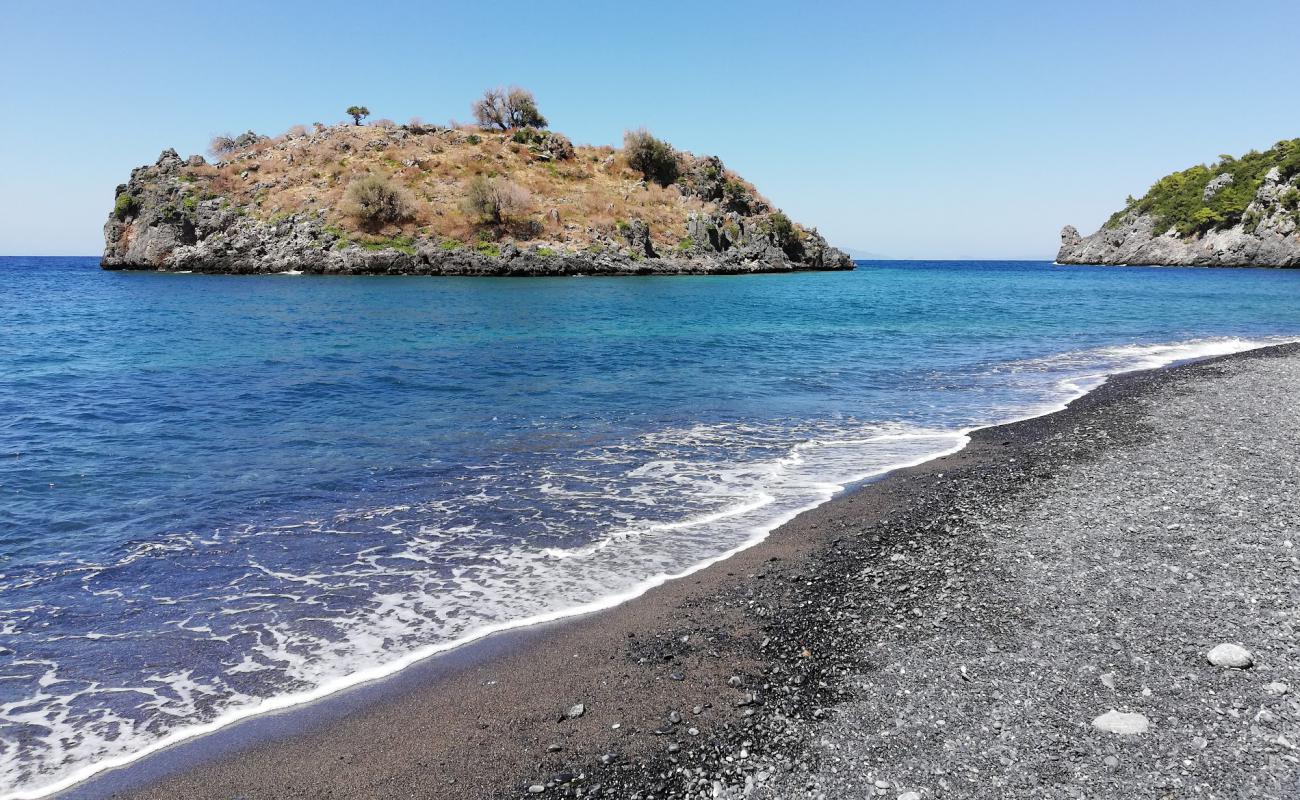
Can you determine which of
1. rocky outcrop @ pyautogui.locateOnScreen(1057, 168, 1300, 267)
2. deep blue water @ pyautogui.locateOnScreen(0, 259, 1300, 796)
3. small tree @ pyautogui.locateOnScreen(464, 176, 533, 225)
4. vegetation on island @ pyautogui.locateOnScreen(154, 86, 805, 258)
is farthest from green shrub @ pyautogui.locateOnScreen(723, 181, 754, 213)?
rocky outcrop @ pyautogui.locateOnScreen(1057, 168, 1300, 267)

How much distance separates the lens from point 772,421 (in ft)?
61.6

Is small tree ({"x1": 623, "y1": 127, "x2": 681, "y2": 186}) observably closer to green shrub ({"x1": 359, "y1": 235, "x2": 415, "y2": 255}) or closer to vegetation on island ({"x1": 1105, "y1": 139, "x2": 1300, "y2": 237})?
green shrub ({"x1": 359, "y1": 235, "x2": 415, "y2": 255})

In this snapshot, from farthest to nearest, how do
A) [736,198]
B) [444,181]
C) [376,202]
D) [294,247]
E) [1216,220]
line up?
1. [1216,220]
2. [736,198]
3. [444,181]
4. [294,247]
5. [376,202]

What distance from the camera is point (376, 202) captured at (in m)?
83.4

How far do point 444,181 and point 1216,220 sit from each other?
453 ft

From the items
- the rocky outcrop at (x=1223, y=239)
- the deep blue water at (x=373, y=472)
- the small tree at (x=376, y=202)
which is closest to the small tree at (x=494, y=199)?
the small tree at (x=376, y=202)

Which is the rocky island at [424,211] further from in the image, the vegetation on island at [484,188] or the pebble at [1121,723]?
the pebble at [1121,723]

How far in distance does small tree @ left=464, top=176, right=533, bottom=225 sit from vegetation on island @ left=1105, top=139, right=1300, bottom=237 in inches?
4831

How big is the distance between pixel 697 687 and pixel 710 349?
26880 mm

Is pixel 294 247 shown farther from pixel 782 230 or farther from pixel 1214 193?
pixel 1214 193

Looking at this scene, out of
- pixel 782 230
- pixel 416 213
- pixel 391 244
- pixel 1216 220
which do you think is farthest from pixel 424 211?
pixel 1216 220

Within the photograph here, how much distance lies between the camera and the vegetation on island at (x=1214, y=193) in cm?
11944

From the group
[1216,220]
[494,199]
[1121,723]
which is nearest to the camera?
[1121,723]

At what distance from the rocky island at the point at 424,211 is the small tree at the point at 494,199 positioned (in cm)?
18
